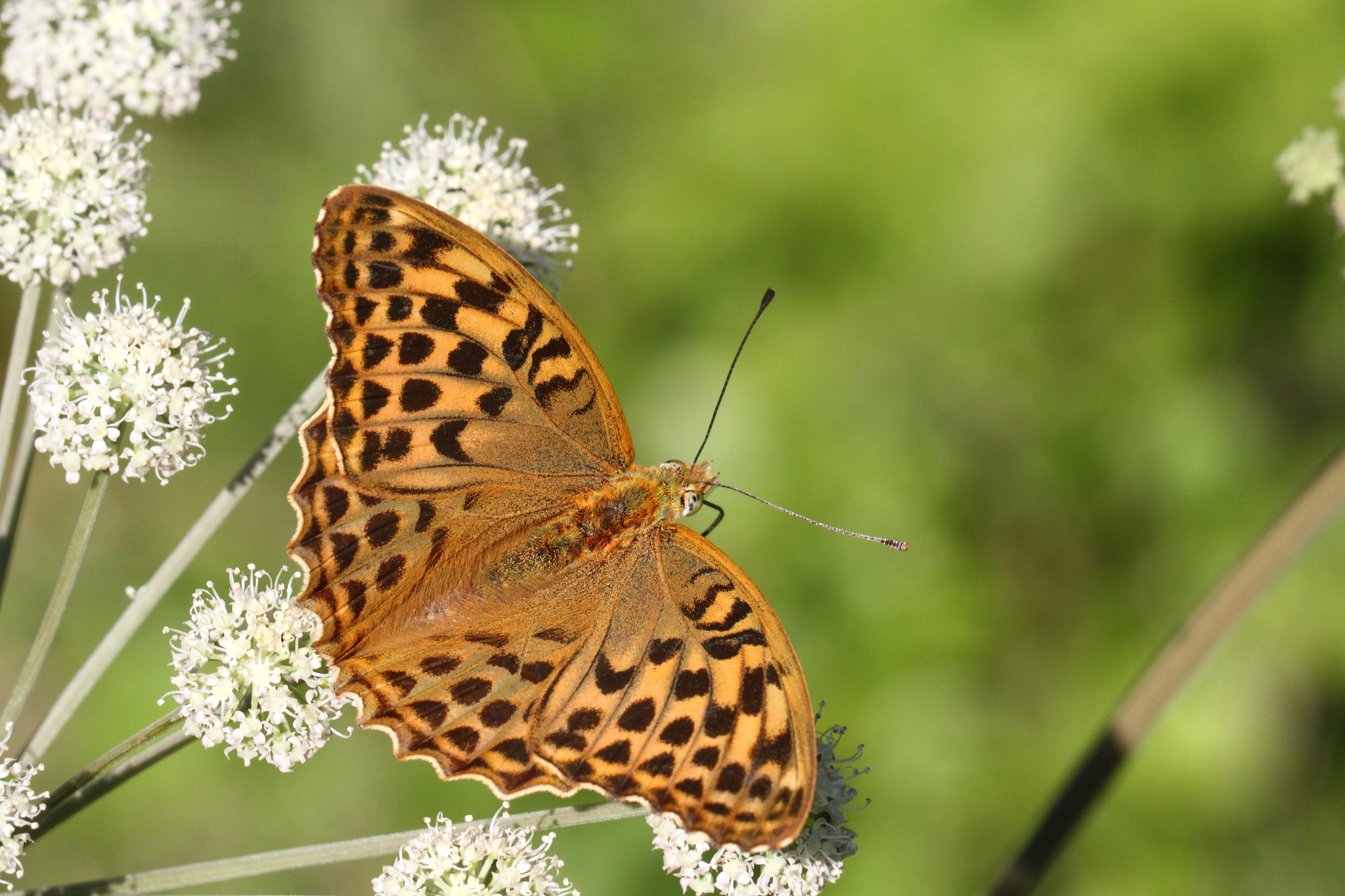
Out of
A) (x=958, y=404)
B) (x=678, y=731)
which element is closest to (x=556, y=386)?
(x=678, y=731)

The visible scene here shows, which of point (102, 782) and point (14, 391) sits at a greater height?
point (14, 391)

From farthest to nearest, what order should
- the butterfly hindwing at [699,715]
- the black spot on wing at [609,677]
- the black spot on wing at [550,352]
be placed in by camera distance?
the black spot on wing at [550,352] → the black spot on wing at [609,677] → the butterfly hindwing at [699,715]

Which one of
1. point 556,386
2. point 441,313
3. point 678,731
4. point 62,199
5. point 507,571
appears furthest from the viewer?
point 62,199

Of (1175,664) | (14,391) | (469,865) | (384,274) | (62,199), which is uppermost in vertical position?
(62,199)

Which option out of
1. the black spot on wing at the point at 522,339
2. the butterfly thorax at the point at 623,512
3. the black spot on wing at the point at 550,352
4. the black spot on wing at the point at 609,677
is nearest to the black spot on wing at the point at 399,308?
the black spot on wing at the point at 522,339

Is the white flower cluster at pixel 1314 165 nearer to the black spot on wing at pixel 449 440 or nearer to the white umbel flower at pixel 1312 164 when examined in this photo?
the white umbel flower at pixel 1312 164

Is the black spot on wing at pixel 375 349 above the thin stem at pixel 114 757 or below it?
above

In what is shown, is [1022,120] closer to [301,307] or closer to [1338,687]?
[1338,687]

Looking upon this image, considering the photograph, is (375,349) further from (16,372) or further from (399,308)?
(16,372)
